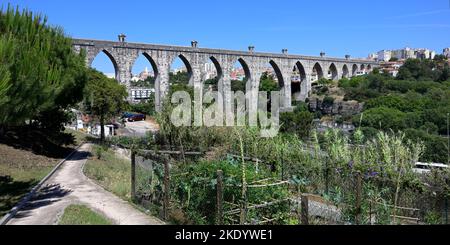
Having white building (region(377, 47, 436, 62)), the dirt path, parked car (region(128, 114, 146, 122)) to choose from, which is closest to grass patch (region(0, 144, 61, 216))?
the dirt path

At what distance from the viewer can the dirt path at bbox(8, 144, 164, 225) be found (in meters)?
4.90

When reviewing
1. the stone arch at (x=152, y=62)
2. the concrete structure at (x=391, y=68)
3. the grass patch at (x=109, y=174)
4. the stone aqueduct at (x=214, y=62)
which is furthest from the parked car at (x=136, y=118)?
the concrete structure at (x=391, y=68)

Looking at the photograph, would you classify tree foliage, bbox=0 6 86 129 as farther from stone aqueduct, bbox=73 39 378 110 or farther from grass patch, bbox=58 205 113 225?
stone aqueduct, bbox=73 39 378 110

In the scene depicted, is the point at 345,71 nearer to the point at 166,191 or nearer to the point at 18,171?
the point at 18,171

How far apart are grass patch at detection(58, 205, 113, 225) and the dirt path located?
0.10m

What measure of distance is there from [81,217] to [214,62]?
31042 mm

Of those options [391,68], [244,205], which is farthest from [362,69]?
[244,205]

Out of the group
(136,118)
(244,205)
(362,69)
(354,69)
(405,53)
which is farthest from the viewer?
(405,53)

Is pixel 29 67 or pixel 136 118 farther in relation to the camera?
pixel 136 118

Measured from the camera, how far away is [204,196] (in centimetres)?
446

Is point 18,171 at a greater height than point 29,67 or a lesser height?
lesser

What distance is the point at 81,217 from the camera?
4.89 meters
